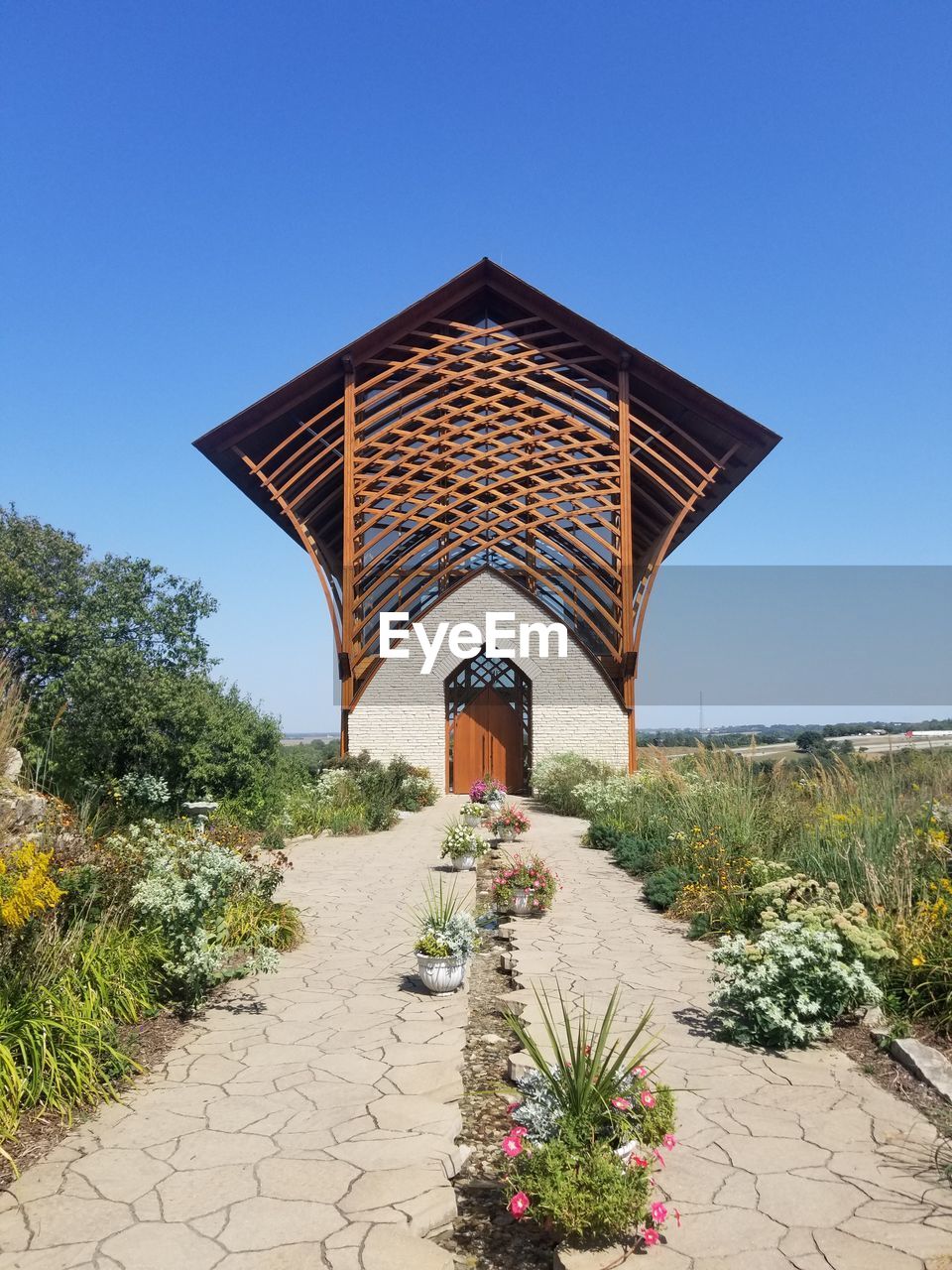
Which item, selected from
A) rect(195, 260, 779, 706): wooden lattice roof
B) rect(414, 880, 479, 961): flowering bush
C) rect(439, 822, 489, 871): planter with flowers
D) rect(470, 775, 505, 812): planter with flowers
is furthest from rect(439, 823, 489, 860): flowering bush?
rect(195, 260, 779, 706): wooden lattice roof

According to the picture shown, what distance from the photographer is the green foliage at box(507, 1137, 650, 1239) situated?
9.07ft

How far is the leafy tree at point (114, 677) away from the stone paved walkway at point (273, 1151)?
187 inches

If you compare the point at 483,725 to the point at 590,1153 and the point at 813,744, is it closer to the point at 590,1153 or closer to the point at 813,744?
the point at 813,744

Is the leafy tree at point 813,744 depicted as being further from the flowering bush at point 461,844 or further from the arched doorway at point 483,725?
the arched doorway at point 483,725

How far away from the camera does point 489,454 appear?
17844 mm

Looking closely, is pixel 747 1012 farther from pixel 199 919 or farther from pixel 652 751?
pixel 652 751

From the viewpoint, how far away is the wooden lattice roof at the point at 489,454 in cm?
1766

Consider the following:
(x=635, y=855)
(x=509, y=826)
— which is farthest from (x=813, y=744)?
(x=509, y=826)

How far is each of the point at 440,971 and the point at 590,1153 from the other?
287 centimetres

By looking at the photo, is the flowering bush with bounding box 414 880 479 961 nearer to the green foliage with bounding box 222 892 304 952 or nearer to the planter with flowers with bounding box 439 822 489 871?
the green foliage with bounding box 222 892 304 952

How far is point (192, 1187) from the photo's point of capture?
3252 mm

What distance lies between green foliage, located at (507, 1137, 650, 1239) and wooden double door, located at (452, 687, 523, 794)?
54.1 feet

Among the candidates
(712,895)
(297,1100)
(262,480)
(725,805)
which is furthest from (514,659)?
(297,1100)

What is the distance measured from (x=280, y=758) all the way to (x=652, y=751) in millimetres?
5444
